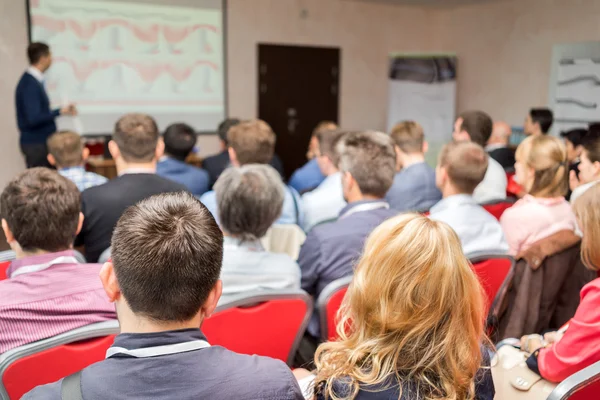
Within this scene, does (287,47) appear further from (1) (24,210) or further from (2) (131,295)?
(2) (131,295)

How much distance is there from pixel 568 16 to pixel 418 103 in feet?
6.86

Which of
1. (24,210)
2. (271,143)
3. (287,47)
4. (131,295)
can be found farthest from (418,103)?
(131,295)

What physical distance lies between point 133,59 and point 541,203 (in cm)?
490

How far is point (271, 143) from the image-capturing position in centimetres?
314

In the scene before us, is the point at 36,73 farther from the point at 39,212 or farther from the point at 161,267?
the point at 161,267

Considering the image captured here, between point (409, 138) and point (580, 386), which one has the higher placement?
point (409, 138)

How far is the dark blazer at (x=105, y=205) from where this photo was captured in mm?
2279

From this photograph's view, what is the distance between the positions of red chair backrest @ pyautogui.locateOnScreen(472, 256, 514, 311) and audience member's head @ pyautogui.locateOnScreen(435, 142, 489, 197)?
16.8 inches

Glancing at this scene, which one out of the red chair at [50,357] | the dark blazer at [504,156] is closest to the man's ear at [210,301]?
the red chair at [50,357]

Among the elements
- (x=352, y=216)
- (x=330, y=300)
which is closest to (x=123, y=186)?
(x=352, y=216)

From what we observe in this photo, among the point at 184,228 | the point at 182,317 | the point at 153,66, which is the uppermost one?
the point at 153,66

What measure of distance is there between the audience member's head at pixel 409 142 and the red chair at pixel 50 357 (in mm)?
2367

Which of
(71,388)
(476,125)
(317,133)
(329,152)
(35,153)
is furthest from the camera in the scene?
(35,153)

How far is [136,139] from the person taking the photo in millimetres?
2604
